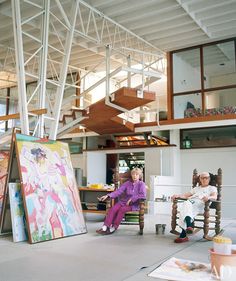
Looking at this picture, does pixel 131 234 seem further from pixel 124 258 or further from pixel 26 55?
pixel 26 55

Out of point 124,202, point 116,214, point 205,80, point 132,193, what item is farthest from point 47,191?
point 205,80

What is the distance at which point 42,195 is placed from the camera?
4887 mm

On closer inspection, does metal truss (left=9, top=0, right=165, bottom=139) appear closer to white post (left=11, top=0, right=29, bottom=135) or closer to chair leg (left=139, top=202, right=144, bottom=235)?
white post (left=11, top=0, right=29, bottom=135)

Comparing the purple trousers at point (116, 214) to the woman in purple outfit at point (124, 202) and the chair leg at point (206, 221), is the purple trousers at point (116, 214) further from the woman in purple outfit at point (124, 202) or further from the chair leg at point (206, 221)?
the chair leg at point (206, 221)

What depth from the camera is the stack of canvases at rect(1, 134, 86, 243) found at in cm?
465

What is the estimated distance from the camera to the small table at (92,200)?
689cm

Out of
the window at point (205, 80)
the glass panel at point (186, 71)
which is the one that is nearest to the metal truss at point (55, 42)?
the glass panel at point (186, 71)

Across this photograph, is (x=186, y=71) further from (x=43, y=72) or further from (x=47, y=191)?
(x=47, y=191)

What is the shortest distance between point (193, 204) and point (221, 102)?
517cm

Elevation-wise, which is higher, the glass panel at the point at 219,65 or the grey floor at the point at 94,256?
the glass panel at the point at 219,65

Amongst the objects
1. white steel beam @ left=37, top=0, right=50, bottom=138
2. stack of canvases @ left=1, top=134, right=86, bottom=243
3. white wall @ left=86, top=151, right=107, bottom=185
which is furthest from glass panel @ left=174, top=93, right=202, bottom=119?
stack of canvases @ left=1, top=134, right=86, bottom=243

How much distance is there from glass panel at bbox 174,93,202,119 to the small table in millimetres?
3797

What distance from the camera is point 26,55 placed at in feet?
34.2

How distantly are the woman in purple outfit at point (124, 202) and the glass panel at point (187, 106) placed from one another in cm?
455
